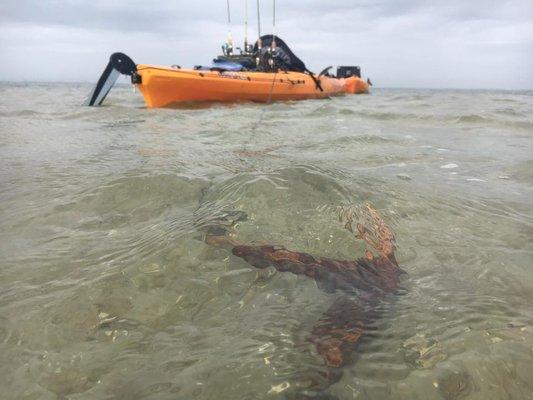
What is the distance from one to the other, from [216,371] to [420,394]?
696 mm

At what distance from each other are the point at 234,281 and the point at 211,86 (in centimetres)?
1091

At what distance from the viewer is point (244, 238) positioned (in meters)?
2.32

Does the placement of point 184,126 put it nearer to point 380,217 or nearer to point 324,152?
point 324,152

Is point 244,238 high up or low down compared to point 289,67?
down

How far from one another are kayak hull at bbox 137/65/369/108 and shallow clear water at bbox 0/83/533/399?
718cm

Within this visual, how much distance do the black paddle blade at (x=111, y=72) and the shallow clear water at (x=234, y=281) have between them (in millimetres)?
7966

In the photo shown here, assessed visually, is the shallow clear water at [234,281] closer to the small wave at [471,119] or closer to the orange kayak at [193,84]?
the small wave at [471,119]

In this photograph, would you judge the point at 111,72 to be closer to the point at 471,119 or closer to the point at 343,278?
the point at 471,119

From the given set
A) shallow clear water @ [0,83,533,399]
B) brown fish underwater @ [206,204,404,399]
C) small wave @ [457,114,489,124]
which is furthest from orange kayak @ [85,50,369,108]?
brown fish underwater @ [206,204,404,399]

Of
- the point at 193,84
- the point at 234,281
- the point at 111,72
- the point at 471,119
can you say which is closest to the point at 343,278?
the point at 234,281

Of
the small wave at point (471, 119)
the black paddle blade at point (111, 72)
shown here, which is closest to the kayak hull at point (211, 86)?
the black paddle blade at point (111, 72)

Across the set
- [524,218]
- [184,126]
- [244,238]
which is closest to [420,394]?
[244,238]

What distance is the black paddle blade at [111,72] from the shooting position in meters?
11.7

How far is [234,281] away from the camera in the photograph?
1920 mm
